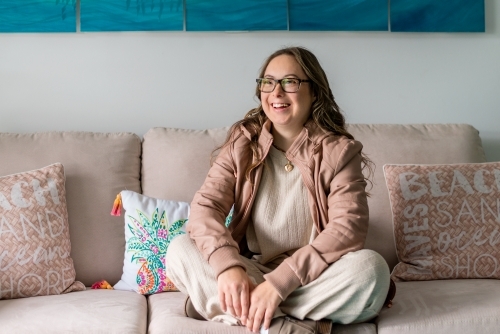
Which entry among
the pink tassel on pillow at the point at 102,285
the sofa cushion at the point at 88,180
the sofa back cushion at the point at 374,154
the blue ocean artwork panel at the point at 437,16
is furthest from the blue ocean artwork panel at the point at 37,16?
the blue ocean artwork panel at the point at 437,16

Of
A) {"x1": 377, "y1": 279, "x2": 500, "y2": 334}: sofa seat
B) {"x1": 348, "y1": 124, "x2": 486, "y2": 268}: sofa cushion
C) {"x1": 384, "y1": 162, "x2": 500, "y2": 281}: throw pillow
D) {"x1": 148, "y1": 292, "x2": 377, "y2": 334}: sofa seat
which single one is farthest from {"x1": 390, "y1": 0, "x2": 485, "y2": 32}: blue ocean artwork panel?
{"x1": 148, "y1": 292, "x2": 377, "y2": 334}: sofa seat

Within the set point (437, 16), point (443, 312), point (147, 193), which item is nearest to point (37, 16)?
point (147, 193)

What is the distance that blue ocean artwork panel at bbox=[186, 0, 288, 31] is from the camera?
8.52ft

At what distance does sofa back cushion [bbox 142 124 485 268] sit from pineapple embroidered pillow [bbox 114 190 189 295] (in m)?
0.11

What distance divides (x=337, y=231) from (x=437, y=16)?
1.28 meters

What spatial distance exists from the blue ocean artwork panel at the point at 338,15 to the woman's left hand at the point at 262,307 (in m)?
1.27

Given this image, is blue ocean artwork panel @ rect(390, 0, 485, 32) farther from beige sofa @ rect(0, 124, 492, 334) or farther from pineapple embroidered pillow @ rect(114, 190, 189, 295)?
pineapple embroidered pillow @ rect(114, 190, 189, 295)

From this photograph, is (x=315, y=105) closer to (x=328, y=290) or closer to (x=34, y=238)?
(x=328, y=290)

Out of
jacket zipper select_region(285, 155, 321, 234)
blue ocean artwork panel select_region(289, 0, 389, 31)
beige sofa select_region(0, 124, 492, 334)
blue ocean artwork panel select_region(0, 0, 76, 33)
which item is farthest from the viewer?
blue ocean artwork panel select_region(289, 0, 389, 31)

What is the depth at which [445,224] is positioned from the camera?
2.22 m

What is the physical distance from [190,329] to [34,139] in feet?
Answer: 3.30

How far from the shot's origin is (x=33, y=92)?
8.45 ft

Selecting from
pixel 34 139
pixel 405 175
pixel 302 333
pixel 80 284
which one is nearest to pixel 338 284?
pixel 302 333

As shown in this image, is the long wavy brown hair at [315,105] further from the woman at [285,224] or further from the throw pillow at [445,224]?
the throw pillow at [445,224]
